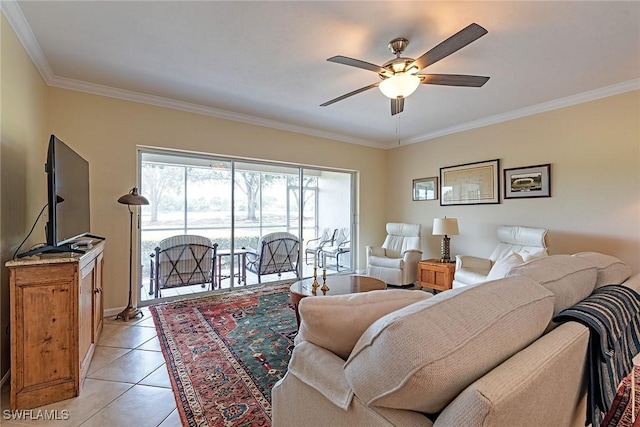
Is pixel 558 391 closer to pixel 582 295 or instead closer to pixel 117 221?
pixel 582 295

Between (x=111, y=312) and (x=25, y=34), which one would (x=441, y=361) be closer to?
(x=25, y=34)

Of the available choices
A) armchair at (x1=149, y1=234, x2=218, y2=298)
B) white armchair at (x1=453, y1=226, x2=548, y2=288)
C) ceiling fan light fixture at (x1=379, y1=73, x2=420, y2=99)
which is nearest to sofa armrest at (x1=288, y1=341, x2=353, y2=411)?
ceiling fan light fixture at (x1=379, y1=73, x2=420, y2=99)

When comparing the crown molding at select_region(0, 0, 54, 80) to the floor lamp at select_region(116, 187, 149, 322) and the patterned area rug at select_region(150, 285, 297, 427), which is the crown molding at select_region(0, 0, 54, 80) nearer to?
the floor lamp at select_region(116, 187, 149, 322)

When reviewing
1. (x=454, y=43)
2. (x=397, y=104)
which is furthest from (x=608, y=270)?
(x=397, y=104)

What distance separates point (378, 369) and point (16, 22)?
128 inches

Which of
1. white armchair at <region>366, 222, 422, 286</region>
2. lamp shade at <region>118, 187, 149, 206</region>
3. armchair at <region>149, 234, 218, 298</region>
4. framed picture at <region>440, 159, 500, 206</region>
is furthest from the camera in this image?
white armchair at <region>366, 222, 422, 286</region>

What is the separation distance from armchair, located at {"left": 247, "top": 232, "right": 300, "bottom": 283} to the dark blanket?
12.6 feet

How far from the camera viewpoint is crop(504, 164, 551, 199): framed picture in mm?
3900

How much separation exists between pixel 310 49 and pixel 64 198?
7.36ft

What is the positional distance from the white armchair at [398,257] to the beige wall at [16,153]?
4165mm

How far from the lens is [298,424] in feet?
3.83

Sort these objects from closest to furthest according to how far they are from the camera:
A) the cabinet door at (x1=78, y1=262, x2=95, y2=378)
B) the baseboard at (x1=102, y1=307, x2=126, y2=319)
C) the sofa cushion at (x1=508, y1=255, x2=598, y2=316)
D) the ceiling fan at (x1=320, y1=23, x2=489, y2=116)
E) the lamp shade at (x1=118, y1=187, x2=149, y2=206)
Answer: the sofa cushion at (x1=508, y1=255, x2=598, y2=316) < the cabinet door at (x1=78, y1=262, x2=95, y2=378) < the ceiling fan at (x1=320, y1=23, x2=489, y2=116) < the lamp shade at (x1=118, y1=187, x2=149, y2=206) < the baseboard at (x1=102, y1=307, x2=126, y2=319)

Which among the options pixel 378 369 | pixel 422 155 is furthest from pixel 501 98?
pixel 378 369

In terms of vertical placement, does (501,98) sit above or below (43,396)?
above
